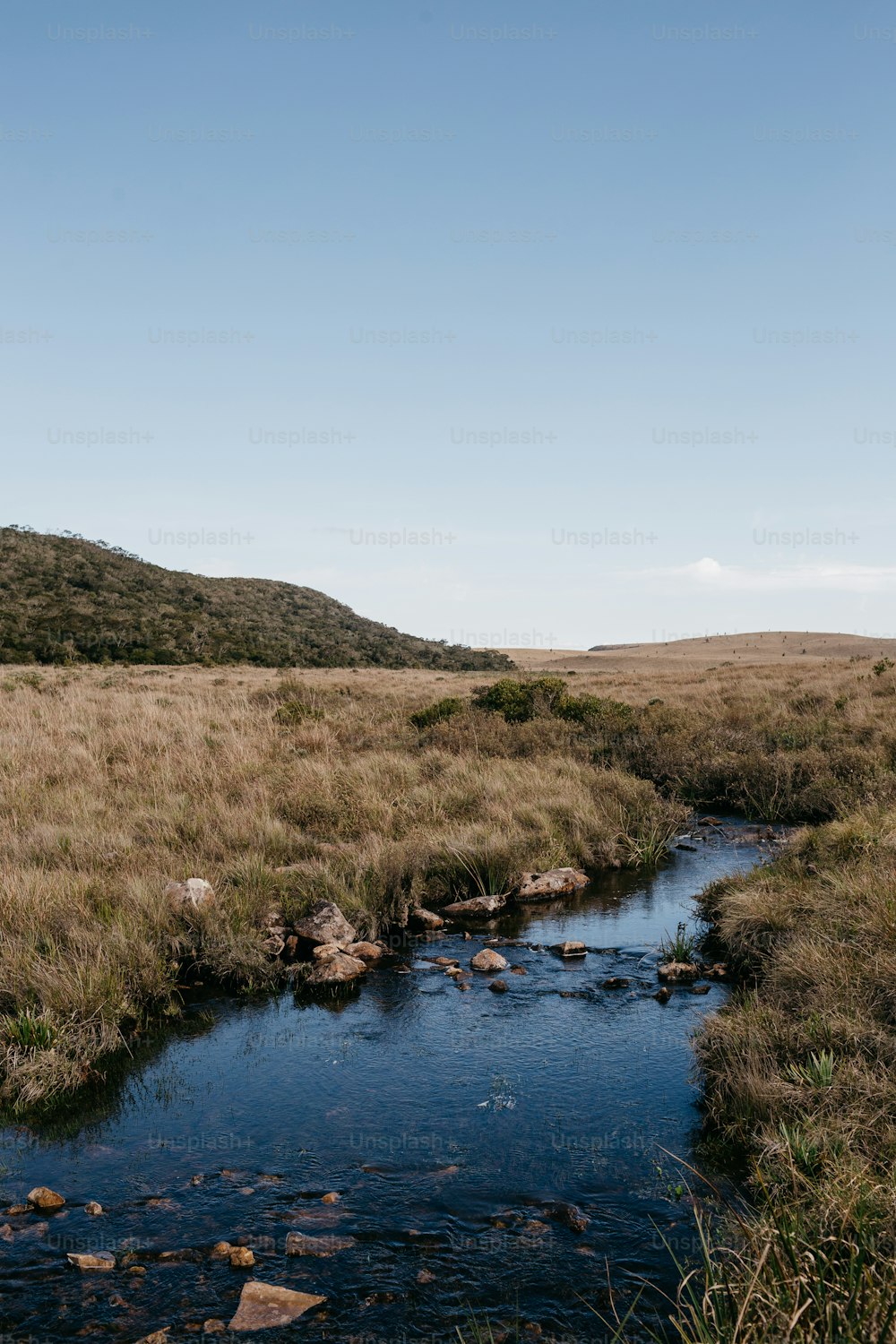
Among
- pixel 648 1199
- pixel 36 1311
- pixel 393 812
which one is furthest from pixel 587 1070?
pixel 393 812

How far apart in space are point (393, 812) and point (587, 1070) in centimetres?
593

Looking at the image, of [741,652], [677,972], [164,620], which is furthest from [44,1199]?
[741,652]

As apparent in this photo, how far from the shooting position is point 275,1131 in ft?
17.7

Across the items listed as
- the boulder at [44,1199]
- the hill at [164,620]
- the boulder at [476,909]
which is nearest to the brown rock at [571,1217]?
the boulder at [44,1199]

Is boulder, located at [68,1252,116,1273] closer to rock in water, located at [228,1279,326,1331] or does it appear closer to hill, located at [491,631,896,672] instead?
rock in water, located at [228,1279,326,1331]

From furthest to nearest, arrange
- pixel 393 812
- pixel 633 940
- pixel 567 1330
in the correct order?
pixel 393 812 < pixel 633 940 < pixel 567 1330

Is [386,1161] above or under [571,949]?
under

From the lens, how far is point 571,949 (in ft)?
27.6

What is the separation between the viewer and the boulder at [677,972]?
7.73 meters

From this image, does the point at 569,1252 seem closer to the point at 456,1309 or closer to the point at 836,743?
the point at 456,1309

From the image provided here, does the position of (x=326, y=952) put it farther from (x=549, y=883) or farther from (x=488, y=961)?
(x=549, y=883)

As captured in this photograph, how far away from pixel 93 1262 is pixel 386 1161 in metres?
1.57

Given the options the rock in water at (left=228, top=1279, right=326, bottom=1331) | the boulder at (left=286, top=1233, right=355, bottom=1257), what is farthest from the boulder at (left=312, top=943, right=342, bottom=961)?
the rock in water at (left=228, top=1279, right=326, bottom=1331)

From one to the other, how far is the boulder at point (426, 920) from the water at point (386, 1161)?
57.5 inches
